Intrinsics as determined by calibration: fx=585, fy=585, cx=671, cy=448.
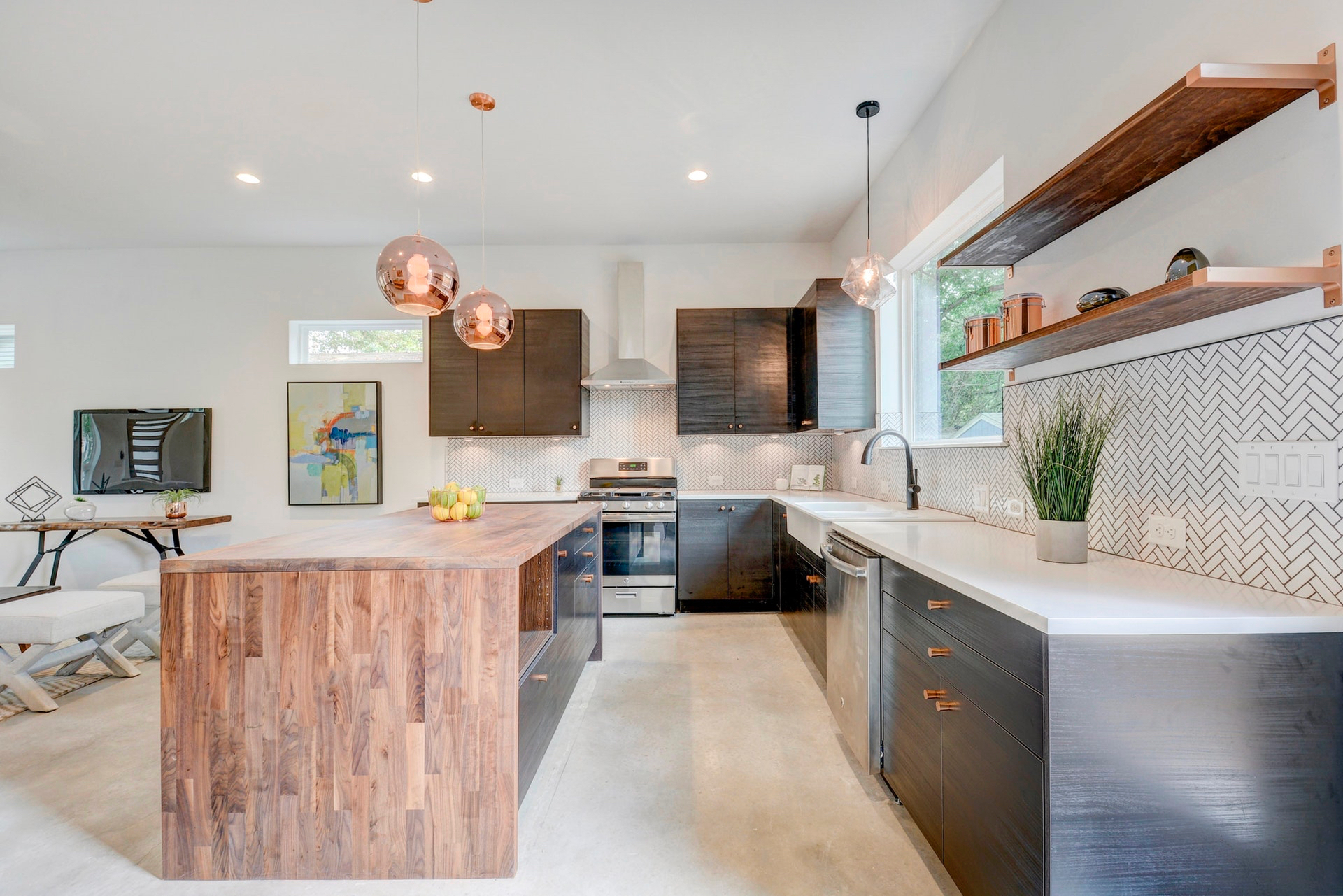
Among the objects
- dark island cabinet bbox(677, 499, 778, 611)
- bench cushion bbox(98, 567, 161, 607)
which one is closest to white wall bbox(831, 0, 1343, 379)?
dark island cabinet bbox(677, 499, 778, 611)

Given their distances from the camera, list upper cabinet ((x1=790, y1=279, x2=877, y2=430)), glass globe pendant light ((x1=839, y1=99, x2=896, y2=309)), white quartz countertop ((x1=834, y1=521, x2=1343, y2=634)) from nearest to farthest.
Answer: white quartz countertop ((x1=834, y1=521, x2=1343, y2=634)) < glass globe pendant light ((x1=839, y1=99, x2=896, y2=309)) < upper cabinet ((x1=790, y1=279, x2=877, y2=430))

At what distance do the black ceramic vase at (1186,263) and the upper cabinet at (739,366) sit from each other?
10.8 feet

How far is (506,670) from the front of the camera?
166cm

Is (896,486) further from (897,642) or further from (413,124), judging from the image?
(413,124)

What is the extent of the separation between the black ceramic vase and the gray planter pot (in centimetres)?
65

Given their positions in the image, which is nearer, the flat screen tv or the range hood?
the range hood

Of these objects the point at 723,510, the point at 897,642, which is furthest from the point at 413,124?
the point at 897,642

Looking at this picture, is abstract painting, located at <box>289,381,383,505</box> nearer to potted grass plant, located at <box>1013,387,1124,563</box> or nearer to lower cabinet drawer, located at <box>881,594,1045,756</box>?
lower cabinet drawer, located at <box>881,594,1045,756</box>

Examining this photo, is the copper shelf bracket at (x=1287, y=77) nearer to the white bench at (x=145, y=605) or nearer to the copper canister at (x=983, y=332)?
the copper canister at (x=983, y=332)

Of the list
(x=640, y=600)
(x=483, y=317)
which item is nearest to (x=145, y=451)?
(x=483, y=317)

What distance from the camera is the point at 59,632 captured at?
2701 millimetres

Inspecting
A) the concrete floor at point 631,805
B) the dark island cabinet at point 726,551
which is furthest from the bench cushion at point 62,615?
the dark island cabinet at point 726,551

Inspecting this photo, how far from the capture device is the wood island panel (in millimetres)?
1629

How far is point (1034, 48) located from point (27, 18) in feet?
12.6
